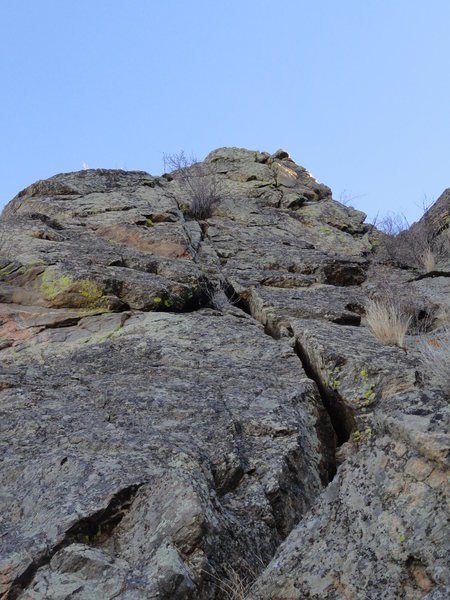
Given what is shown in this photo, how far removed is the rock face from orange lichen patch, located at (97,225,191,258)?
3 centimetres

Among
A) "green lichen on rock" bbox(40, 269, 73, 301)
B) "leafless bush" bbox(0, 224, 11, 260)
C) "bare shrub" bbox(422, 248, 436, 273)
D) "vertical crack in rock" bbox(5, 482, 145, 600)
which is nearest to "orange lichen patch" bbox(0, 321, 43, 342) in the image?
"green lichen on rock" bbox(40, 269, 73, 301)

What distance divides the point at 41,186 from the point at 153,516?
29.8ft

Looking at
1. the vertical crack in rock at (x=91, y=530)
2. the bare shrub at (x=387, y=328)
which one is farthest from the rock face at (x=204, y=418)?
the bare shrub at (x=387, y=328)

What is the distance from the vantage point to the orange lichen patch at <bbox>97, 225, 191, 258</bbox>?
9.92 meters

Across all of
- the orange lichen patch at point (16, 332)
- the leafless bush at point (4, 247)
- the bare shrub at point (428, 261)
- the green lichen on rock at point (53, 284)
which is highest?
the leafless bush at point (4, 247)

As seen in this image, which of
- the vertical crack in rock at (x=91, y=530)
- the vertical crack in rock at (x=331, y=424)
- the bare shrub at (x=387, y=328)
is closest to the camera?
the vertical crack in rock at (x=91, y=530)

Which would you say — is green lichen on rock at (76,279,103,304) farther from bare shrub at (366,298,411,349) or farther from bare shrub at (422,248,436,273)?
bare shrub at (422,248,436,273)

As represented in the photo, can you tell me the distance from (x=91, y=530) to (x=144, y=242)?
6295mm

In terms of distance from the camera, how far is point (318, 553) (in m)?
3.55

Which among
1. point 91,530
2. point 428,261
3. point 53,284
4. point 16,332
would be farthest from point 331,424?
point 428,261

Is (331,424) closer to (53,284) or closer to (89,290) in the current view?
(89,290)

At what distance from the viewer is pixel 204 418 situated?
18.2ft

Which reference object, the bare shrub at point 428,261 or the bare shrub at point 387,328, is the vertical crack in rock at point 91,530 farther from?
the bare shrub at point 428,261

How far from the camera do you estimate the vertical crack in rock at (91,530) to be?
379 centimetres
